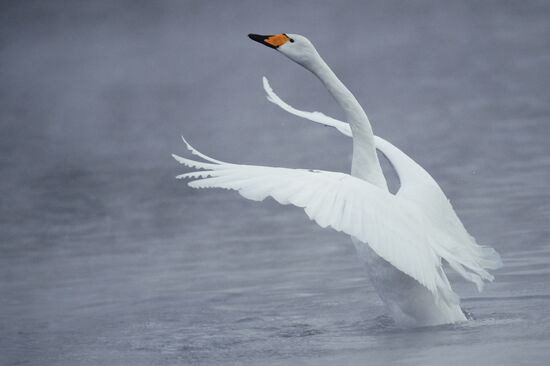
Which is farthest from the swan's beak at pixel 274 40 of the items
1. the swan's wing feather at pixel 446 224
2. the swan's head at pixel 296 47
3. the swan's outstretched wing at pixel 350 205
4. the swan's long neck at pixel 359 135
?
the swan's outstretched wing at pixel 350 205

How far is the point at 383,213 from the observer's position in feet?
17.4

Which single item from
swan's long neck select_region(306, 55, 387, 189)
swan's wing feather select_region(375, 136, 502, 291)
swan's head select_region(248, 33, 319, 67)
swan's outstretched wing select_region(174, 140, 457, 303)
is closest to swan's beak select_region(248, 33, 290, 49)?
swan's head select_region(248, 33, 319, 67)

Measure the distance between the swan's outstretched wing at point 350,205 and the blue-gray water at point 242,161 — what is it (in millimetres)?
351

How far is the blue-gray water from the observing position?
572 centimetres

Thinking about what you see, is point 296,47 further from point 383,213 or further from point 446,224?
point 383,213

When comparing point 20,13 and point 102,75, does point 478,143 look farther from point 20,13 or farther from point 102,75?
point 20,13

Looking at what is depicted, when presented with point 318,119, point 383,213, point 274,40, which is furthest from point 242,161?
point 383,213

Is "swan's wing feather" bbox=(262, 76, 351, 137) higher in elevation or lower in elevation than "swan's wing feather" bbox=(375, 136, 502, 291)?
higher

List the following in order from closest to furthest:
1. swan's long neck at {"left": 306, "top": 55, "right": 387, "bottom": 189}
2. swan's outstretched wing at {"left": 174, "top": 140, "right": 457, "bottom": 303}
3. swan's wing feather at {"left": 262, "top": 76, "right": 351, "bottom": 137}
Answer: swan's outstretched wing at {"left": 174, "top": 140, "right": 457, "bottom": 303} < swan's long neck at {"left": 306, "top": 55, "right": 387, "bottom": 189} < swan's wing feather at {"left": 262, "top": 76, "right": 351, "bottom": 137}

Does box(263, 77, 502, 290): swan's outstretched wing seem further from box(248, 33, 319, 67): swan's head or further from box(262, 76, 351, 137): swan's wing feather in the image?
box(248, 33, 319, 67): swan's head

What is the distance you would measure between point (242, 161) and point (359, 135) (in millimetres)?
3900

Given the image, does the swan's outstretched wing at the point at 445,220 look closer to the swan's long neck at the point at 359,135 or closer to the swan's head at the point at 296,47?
the swan's long neck at the point at 359,135

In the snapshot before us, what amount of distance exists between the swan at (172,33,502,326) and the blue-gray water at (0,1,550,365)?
0.19 metres

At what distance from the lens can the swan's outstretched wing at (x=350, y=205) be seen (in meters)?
5.05
